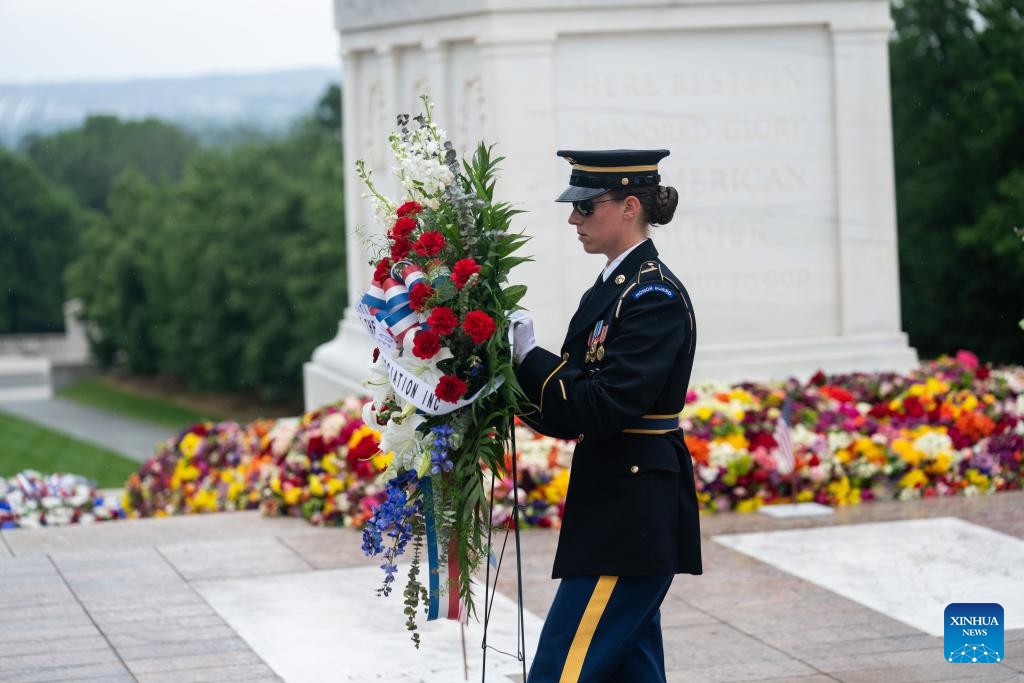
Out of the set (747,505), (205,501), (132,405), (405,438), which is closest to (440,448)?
(405,438)

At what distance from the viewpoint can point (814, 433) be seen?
29.9ft

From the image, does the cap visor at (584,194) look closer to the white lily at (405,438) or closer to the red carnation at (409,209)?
the red carnation at (409,209)

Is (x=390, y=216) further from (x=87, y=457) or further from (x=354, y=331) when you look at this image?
(x=87, y=457)

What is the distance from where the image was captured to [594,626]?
436cm

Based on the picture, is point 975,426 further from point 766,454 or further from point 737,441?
point 737,441

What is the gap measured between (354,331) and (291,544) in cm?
423

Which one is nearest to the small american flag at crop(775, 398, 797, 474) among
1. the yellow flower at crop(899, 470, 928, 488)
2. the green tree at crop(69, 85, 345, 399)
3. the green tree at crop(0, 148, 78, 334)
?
the yellow flower at crop(899, 470, 928, 488)

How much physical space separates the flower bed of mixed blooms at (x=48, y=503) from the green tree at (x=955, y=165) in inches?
424

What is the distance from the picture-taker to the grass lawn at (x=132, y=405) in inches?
1740

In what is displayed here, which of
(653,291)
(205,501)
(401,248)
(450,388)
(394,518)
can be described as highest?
(401,248)

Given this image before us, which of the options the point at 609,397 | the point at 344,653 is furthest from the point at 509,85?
the point at 609,397

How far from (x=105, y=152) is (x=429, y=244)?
107 metres

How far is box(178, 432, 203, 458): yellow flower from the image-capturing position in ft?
36.3

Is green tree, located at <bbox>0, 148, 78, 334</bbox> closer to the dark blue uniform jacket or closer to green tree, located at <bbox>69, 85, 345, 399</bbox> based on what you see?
green tree, located at <bbox>69, 85, 345, 399</bbox>
